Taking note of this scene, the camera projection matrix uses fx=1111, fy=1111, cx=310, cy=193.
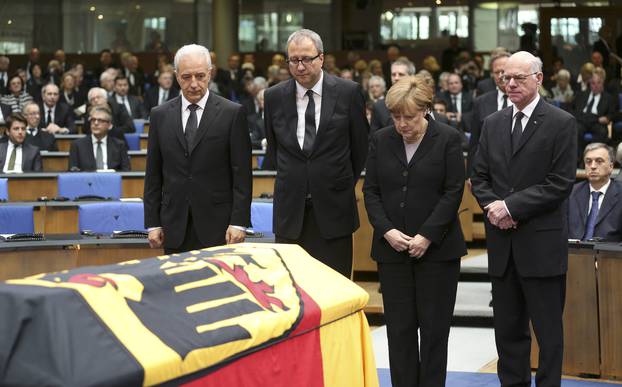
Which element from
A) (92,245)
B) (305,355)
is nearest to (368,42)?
(92,245)

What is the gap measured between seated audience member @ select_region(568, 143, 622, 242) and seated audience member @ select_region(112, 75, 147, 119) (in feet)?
29.4

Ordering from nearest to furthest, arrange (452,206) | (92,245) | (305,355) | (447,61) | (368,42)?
(305,355) → (452,206) → (92,245) → (447,61) → (368,42)

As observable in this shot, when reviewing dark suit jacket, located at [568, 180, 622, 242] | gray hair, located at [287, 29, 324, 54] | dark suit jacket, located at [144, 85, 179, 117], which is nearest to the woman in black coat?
gray hair, located at [287, 29, 324, 54]

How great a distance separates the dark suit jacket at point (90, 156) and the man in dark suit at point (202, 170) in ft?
17.9

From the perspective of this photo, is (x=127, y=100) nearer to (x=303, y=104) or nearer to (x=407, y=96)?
(x=303, y=104)

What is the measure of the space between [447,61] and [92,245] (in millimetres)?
14038

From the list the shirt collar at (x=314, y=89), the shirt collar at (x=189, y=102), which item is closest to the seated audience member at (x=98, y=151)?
the shirt collar at (x=189, y=102)

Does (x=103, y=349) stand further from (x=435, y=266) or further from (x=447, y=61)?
(x=447, y=61)

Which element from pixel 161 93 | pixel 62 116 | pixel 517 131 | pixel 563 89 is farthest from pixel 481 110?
pixel 161 93

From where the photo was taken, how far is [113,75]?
51.3 feet

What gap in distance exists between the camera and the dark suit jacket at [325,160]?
4652mm

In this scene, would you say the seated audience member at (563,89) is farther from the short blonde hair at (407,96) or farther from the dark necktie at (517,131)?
the short blonde hair at (407,96)

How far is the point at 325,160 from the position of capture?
4.67 metres

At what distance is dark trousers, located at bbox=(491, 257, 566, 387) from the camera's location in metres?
4.61
